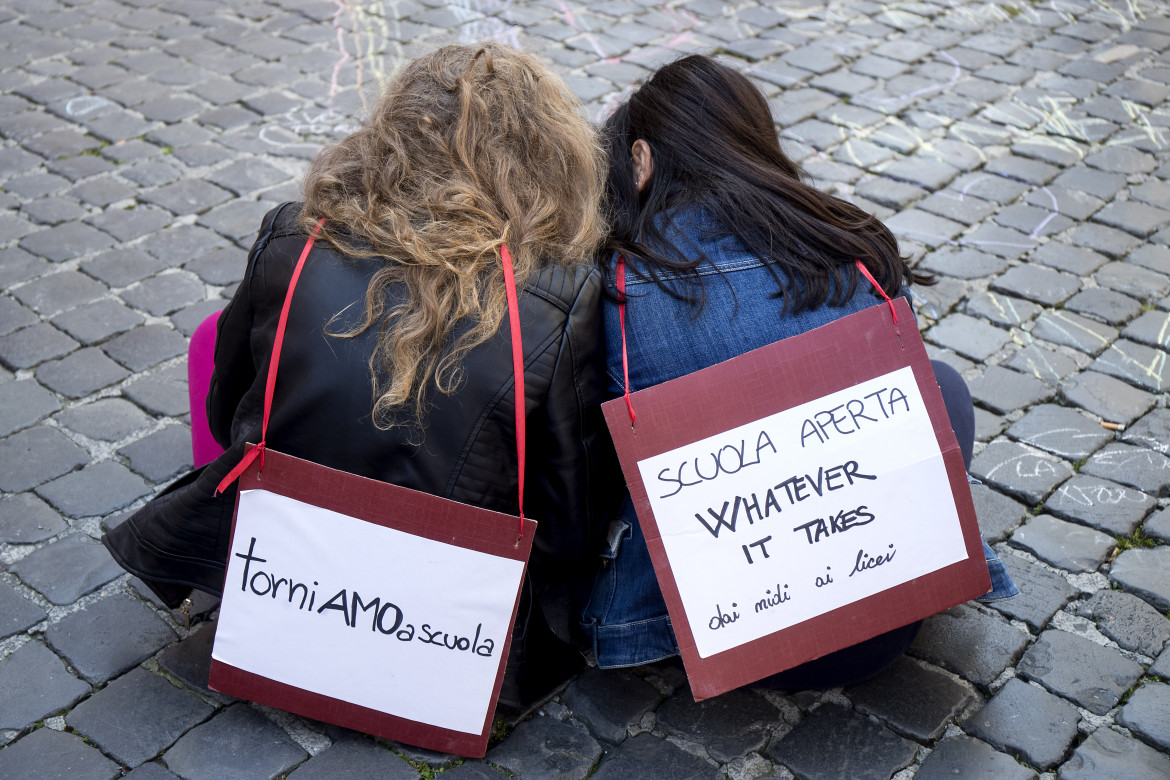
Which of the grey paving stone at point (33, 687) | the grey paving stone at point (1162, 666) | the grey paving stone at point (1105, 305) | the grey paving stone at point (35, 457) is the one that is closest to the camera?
the grey paving stone at point (33, 687)

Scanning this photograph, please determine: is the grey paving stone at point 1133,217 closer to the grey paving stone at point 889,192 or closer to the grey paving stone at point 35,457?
the grey paving stone at point 889,192

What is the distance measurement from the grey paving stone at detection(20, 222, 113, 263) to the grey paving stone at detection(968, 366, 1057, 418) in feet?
10.6

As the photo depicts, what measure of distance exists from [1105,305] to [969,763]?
7.09ft

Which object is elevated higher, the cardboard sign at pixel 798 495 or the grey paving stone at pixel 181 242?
the cardboard sign at pixel 798 495

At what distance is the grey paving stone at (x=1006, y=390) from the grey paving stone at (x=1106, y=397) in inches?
2.8

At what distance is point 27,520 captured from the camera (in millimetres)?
2895

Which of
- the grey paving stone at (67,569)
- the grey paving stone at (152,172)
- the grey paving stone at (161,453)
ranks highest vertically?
the grey paving stone at (152,172)

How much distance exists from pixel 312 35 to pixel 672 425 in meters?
4.70

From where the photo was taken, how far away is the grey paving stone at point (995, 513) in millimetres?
2914

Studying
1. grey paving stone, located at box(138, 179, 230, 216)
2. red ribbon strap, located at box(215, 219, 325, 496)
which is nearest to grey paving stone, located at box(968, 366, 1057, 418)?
red ribbon strap, located at box(215, 219, 325, 496)

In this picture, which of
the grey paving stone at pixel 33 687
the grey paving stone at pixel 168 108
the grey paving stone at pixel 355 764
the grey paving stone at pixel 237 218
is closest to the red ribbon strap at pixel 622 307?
the grey paving stone at pixel 355 764

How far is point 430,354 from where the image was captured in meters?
1.97

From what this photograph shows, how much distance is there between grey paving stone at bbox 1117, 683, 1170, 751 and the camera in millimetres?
2301

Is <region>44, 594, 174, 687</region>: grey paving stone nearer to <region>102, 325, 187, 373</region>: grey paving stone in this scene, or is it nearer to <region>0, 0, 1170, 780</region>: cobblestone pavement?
<region>0, 0, 1170, 780</region>: cobblestone pavement
